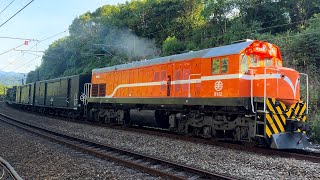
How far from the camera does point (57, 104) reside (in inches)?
1032

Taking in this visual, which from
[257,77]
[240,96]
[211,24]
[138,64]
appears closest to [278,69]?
[257,77]

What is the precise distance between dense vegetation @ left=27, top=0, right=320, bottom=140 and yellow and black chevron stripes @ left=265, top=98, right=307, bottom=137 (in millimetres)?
3161

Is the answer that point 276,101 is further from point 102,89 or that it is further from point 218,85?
point 102,89

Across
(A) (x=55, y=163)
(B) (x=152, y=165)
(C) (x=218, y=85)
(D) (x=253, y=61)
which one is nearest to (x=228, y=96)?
(C) (x=218, y=85)

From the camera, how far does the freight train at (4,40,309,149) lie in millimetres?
10219

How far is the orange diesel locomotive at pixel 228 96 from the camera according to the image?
10.2 m

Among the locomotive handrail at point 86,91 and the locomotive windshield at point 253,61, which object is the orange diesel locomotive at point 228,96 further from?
the locomotive handrail at point 86,91

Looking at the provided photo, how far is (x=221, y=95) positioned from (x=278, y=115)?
2.01 meters

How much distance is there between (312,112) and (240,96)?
7.22 metres

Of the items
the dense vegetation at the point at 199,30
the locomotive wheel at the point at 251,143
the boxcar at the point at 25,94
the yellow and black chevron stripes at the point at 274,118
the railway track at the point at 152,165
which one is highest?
the dense vegetation at the point at 199,30

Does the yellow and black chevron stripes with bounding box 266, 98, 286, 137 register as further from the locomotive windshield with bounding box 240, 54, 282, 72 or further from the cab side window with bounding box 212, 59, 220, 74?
the cab side window with bounding box 212, 59, 220, 74

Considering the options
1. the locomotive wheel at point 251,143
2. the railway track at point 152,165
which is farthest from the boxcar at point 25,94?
the locomotive wheel at point 251,143

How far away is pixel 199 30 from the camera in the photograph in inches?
1464

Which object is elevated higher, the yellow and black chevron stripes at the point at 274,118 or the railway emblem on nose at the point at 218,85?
the railway emblem on nose at the point at 218,85
